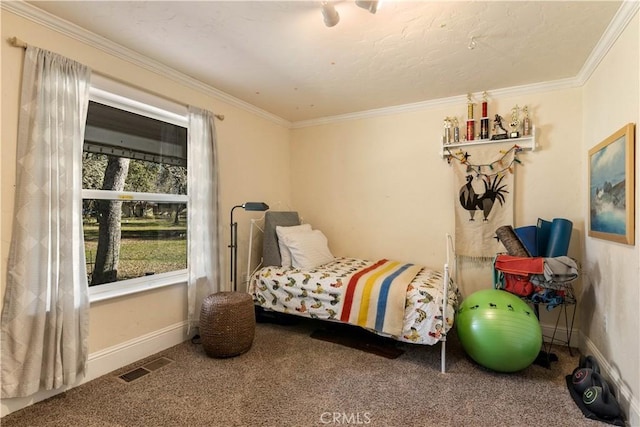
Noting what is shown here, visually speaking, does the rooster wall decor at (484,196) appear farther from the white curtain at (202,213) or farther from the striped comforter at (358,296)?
the white curtain at (202,213)

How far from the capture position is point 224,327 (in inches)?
97.6

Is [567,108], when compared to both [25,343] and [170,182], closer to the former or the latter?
[170,182]

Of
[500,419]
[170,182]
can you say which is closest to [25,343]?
[170,182]

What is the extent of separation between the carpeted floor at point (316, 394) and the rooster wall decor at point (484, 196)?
1380mm

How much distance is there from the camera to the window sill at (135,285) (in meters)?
2.32

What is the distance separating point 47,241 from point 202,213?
3.76 feet

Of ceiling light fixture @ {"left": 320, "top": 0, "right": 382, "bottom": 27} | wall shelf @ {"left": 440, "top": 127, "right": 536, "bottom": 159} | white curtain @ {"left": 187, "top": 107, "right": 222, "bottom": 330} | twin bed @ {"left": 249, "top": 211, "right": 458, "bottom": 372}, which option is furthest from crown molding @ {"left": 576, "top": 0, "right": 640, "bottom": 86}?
white curtain @ {"left": 187, "top": 107, "right": 222, "bottom": 330}

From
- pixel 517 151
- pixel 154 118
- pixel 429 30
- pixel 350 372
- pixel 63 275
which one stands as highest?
pixel 429 30

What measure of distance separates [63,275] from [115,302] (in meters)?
0.48

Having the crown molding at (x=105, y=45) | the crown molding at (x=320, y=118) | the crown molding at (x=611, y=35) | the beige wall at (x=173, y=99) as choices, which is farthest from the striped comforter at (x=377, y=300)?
the crown molding at (x=105, y=45)

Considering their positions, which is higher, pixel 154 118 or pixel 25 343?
pixel 154 118

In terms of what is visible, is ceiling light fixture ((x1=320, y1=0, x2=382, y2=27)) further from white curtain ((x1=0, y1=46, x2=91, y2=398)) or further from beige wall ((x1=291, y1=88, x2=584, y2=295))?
beige wall ((x1=291, y1=88, x2=584, y2=295))

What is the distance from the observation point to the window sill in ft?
7.60

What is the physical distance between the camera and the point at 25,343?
1824 millimetres
